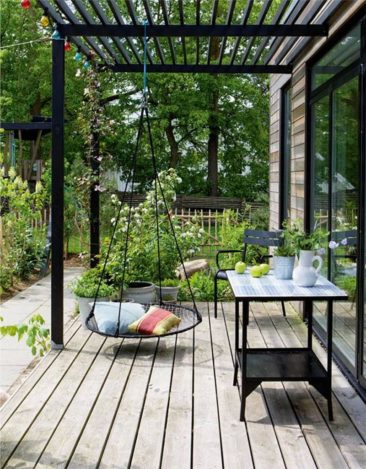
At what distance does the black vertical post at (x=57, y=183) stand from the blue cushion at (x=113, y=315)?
333 mm

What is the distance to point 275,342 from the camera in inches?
190

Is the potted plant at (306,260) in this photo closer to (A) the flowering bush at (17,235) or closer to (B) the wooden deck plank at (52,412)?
(B) the wooden deck plank at (52,412)

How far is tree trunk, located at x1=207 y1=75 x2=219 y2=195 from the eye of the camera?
19.3 metres

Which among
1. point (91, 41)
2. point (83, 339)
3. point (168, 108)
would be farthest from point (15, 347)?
point (168, 108)

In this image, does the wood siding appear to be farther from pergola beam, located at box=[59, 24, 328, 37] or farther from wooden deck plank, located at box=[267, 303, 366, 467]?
wooden deck plank, located at box=[267, 303, 366, 467]

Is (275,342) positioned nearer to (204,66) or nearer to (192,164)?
(204,66)

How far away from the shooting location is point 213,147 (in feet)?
64.7

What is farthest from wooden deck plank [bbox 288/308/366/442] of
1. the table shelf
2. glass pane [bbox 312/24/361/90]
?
glass pane [bbox 312/24/361/90]

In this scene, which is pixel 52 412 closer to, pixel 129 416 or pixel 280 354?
pixel 129 416

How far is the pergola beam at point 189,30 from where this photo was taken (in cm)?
437

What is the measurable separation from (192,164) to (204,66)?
14.9 metres

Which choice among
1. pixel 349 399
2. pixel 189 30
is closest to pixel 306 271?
pixel 349 399

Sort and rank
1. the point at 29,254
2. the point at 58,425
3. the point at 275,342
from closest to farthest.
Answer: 1. the point at 58,425
2. the point at 275,342
3. the point at 29,254

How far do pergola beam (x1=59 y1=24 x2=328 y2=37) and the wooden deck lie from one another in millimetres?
2409
